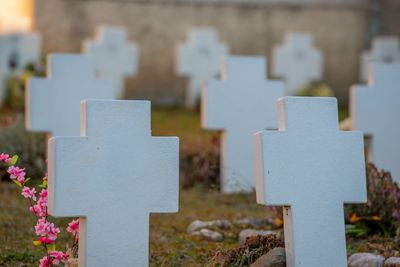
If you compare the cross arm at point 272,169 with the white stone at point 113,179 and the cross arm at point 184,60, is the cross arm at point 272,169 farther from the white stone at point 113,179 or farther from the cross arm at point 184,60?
the cross arm at point 184,60

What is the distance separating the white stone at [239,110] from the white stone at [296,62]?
452cm

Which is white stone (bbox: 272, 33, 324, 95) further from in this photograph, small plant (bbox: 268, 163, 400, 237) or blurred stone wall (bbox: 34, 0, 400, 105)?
small plant (bbox: 268, 163, 400, 237)

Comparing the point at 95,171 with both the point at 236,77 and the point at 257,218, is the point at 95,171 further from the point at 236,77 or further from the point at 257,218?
the point at 236,77

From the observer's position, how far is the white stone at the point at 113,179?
12.8 feet

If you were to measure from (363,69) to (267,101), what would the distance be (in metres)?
5.04

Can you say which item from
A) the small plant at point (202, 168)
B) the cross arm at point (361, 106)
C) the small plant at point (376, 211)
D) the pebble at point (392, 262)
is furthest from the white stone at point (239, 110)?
the pebble at point (392, 262)

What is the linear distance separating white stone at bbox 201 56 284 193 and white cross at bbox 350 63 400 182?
2.75ft

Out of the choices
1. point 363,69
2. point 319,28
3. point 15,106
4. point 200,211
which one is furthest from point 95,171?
point 319,28

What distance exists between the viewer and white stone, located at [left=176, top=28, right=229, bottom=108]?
11320 mm

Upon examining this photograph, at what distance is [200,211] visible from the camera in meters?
6.04

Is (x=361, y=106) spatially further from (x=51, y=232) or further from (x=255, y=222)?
(x=51, y=232)

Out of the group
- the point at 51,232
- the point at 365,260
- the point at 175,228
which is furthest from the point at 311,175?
the point at 175,228

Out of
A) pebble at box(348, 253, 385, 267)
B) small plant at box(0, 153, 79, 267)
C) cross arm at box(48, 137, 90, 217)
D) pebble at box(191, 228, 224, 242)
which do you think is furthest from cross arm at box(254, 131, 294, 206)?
pebble at box(191, 228, 224, 242)

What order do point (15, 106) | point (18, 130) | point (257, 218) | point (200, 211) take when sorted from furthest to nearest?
point (15, 106), point (18, 130), point (200, 211), point (257, 218)
